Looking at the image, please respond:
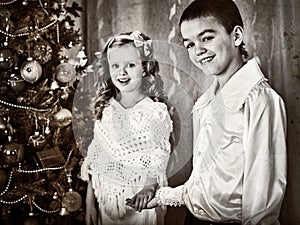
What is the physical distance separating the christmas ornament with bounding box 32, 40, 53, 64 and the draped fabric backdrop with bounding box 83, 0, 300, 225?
0.57 feet

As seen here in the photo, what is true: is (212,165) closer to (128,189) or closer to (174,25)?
(128,189)

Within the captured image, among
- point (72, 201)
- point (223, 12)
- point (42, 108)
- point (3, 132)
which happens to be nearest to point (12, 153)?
point (3, 132)

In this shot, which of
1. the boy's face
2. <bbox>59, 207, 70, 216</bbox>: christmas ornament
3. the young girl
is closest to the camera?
the boy's face

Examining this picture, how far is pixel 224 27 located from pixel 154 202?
2.63 ft

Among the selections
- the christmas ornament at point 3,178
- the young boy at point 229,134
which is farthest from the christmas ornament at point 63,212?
the young boy at point 229,134

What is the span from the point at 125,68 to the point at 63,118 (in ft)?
1.17

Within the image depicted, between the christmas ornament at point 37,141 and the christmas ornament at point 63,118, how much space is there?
0.10m

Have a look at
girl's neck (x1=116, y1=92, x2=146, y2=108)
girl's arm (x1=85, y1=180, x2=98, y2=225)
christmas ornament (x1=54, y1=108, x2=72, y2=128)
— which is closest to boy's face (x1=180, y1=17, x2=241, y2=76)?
girl's neck (x1=116, y1=92, x2=146, y2=108)

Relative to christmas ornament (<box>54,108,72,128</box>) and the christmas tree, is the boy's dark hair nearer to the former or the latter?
the christmas tree

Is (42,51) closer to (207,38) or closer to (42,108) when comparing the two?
(42,108)

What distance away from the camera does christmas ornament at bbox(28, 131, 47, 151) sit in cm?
249

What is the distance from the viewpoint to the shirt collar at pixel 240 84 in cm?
228

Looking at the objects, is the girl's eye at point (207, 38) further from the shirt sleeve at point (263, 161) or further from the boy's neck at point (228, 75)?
the shirt sleeve at point (263, 161)

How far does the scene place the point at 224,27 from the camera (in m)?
2.31
